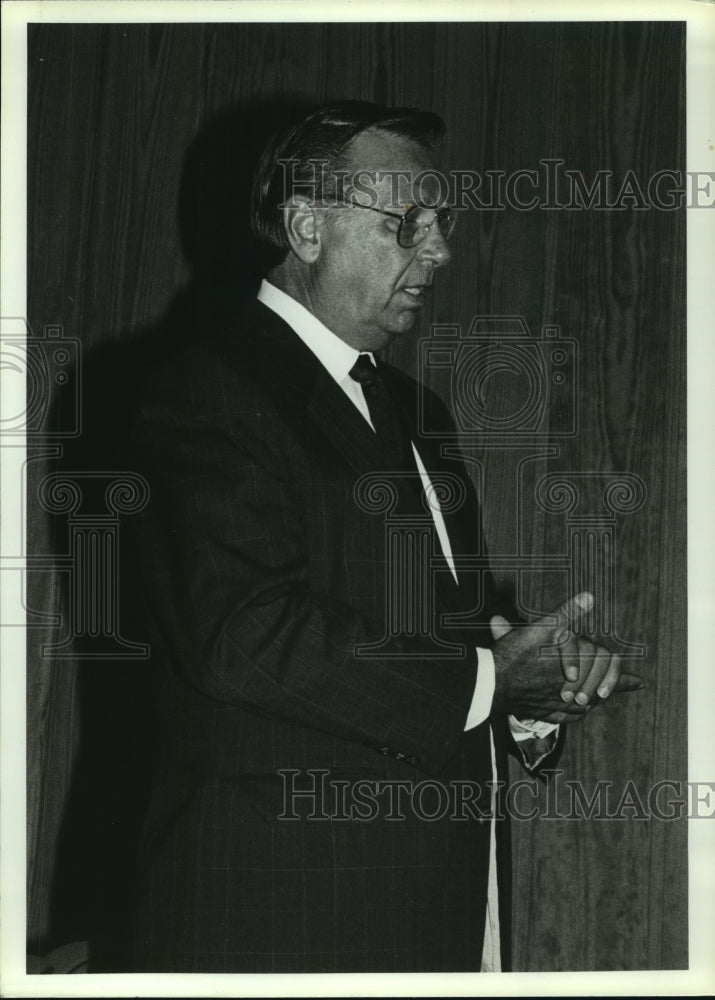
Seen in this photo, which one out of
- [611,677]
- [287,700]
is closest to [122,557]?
[287,700]

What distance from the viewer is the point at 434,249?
2045mm

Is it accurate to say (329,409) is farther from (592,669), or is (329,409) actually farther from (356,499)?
(592,669)

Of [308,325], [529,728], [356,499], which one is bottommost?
[529,728]

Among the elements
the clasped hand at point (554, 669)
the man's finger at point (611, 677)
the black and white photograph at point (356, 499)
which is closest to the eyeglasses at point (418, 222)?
the black and white photograph at point (356, 499)

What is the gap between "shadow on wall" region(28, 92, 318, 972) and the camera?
1972 millimetres

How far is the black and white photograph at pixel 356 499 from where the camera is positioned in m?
1.96

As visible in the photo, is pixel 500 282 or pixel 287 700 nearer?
pixel 287 700

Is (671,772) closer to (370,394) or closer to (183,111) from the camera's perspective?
(370,394)

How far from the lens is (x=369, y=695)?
1926 millimetres

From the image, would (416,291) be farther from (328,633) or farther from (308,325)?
(328,633)

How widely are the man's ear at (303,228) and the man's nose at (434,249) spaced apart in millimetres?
192

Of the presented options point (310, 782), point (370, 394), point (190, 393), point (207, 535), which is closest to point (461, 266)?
point (370, 394)

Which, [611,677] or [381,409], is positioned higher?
[381,409]

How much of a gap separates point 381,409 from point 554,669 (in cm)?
57
